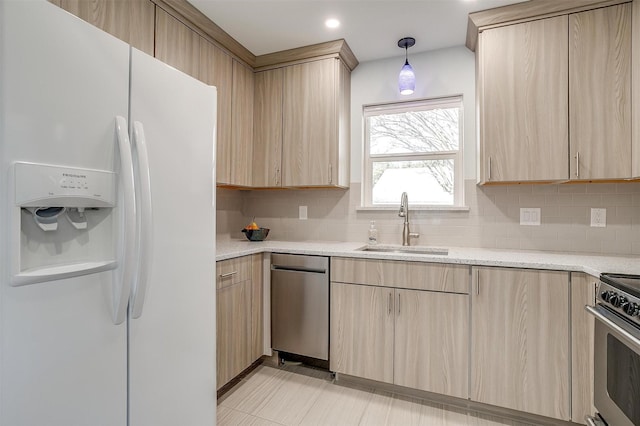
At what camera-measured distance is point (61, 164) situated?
38.6 inches

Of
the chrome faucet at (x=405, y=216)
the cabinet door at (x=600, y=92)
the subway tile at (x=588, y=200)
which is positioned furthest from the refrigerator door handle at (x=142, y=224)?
the subway tile at (x=588, y=200)

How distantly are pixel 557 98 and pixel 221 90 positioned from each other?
2.25m

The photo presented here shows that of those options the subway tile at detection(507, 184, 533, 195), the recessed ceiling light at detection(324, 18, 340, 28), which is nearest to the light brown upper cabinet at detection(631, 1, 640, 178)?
the subway tile at detection(507, 184, 533, 195)

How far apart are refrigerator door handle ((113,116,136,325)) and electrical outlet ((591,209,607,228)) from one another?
2707 mm

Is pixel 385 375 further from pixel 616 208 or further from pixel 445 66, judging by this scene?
pixel 445 66

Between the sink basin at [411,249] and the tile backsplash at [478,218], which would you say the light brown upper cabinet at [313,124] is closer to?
the tile backsplash at [478,218]

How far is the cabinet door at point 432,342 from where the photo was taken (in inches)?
77.3

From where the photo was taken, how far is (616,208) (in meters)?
2.21

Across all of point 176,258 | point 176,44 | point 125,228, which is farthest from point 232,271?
point 176,44

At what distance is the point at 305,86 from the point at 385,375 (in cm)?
222

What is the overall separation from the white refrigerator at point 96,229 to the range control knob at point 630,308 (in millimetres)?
1673

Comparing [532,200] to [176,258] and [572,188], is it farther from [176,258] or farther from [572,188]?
[176,258]

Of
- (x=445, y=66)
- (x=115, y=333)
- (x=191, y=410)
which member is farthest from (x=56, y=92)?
(x=445, y=66)

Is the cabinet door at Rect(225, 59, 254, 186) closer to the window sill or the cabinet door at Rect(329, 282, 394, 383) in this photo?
the window sill
